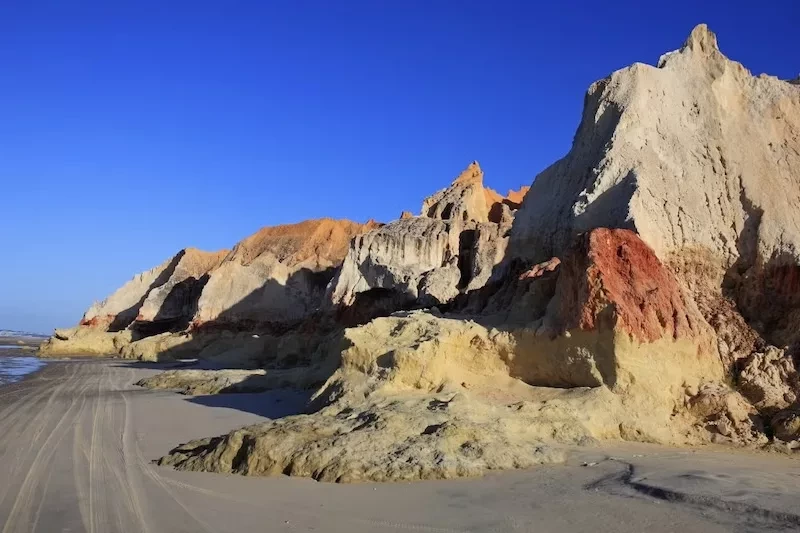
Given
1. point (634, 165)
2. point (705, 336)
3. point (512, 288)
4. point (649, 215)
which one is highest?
point (634, 165)

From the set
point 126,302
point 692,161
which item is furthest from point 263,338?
point 126,302

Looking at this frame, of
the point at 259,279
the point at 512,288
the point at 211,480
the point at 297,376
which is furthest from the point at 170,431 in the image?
the point at 259,279

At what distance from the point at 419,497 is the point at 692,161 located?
7885mm

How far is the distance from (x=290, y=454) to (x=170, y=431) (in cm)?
371

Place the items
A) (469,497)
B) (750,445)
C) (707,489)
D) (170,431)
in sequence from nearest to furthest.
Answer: (707,489), (469,497), (750,445), (170,431)

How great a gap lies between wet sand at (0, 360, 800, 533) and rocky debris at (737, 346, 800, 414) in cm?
132

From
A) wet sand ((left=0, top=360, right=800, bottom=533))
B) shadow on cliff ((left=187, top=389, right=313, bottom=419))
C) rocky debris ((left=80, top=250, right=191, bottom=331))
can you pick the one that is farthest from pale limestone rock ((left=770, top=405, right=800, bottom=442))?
rocky debris ((left=80, top=250, right=191, bottom=331))

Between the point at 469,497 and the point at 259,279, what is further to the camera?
the point at 259,279

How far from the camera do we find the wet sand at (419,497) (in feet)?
15.6

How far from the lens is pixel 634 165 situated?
10.7 m

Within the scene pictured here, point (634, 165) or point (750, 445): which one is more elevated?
point (634, 165)

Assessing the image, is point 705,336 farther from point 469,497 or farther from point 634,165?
point 469,497

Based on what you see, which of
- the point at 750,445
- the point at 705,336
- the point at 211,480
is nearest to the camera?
the point at 211,480

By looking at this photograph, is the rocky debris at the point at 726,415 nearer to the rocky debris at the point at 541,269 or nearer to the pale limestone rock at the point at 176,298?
the rocky debris at the point at 541,269
